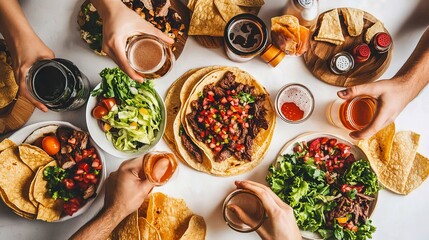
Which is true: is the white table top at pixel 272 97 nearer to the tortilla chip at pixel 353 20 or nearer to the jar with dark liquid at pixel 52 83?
the tortilla chip at pixel 353 20

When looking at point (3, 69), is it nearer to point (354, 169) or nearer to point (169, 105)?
point (169, 105)

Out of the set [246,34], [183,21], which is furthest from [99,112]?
[246,34]

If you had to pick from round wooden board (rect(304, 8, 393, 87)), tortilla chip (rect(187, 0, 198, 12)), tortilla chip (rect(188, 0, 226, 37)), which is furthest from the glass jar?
round wooden board (rect(304, 8, 393, 87))

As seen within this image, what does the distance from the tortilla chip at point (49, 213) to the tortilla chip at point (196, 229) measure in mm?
804

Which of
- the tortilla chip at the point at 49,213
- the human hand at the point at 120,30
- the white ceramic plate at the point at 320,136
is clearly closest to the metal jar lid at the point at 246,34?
the human hand at the point at 120,30

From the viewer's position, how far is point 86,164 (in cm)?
233

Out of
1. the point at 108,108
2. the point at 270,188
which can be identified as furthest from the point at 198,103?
the point at 270,188

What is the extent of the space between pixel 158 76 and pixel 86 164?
2.38 ft

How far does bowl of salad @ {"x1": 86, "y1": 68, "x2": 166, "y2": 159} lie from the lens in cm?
231

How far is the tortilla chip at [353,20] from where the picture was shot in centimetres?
244

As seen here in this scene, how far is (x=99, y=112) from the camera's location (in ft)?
7.53

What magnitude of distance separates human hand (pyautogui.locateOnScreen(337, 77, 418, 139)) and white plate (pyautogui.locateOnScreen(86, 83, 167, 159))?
1.12m

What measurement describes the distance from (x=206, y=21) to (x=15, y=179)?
61.5 inches

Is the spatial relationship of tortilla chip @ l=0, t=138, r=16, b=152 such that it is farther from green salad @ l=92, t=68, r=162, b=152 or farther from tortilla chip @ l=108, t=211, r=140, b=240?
tortilla chip @ l=108, t=211, r=140, b=240
